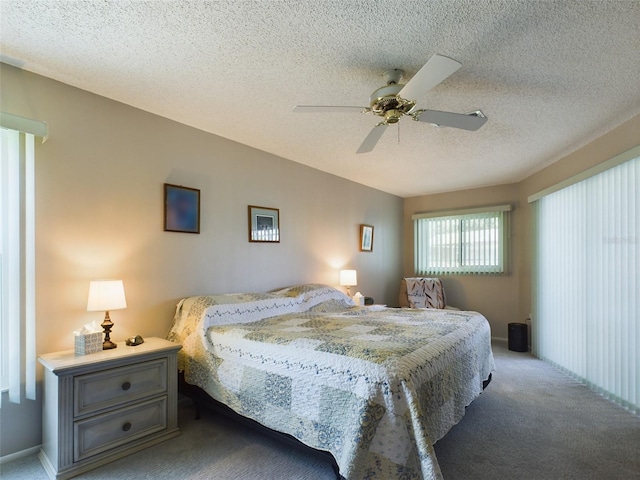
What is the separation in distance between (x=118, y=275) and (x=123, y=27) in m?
1.71

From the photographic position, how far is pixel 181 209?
9.95ft

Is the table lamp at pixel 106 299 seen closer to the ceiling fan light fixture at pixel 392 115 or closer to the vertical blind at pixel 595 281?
the ceiling fan light fixture at pixel 392 115

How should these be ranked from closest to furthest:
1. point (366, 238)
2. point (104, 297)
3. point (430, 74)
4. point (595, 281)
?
→ point (430, 74)
point (104, 297)
point (595, 281)
point (366, 238)

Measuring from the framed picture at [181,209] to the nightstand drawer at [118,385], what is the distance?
117cm

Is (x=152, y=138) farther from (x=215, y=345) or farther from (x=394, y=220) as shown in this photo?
(x=394, y=220)

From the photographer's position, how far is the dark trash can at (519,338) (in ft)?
15.4

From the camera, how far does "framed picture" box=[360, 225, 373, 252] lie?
5.31 m

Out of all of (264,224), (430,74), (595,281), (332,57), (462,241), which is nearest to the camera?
(430,74)

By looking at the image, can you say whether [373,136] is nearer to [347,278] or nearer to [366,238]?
[347,278]

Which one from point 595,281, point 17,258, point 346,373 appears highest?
point 17,258

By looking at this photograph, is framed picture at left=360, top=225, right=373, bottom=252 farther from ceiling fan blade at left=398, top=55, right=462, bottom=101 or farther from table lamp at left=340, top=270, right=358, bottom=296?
ceiling fan blade at left=398, top=55, right=462, bottom=101

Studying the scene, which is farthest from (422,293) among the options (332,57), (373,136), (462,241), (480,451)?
(332,57)

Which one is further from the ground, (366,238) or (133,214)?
(133,214)

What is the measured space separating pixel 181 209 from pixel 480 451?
2949mm
